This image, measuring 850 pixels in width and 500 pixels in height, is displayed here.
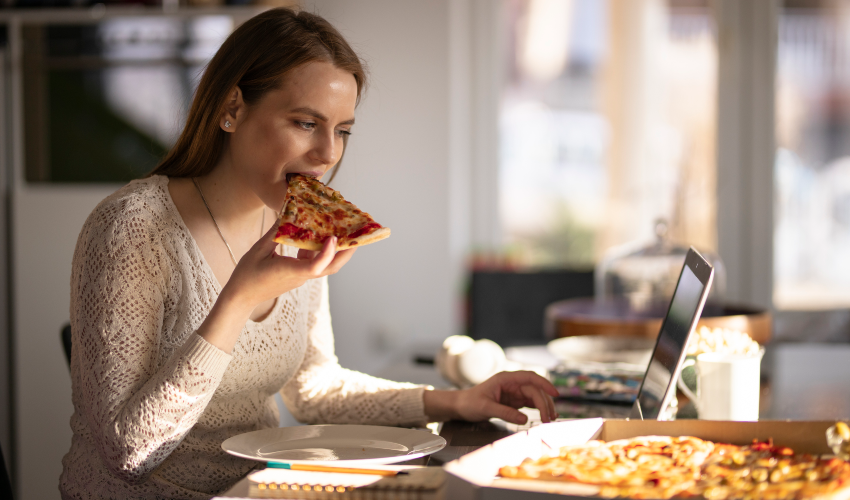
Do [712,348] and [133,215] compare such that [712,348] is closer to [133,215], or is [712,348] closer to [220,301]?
[220,301]

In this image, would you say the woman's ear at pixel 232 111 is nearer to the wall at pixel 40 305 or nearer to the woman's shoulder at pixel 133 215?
the woman's shoulder at pixel 133 215

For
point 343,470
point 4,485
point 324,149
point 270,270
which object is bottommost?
point 4,485

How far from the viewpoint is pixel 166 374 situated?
1.01 metres

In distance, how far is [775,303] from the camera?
352cm

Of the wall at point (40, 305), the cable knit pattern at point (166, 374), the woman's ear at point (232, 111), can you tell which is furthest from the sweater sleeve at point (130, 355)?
the wall at point (40, 305)

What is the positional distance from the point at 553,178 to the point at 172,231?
2.72 meters

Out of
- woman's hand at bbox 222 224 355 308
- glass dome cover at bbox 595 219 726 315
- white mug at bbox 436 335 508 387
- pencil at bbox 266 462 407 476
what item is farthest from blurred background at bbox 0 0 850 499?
pencil at bbox 266 462 407 476

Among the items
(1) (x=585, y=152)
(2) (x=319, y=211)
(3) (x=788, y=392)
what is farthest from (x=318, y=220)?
(1) (x=585, y=152)

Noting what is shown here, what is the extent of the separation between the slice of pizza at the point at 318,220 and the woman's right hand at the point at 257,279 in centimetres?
2

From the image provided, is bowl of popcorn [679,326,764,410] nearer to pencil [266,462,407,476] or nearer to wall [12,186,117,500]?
pencil [266,462,407,476]

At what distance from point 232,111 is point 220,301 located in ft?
1.25

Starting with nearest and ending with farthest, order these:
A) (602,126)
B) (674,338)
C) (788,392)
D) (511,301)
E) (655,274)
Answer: (674,338) → (788,392) → (655,274) → (511,301) → (602,126)

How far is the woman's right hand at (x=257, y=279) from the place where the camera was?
3.24ft

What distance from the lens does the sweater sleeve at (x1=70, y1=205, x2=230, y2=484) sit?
1007 millimetres
